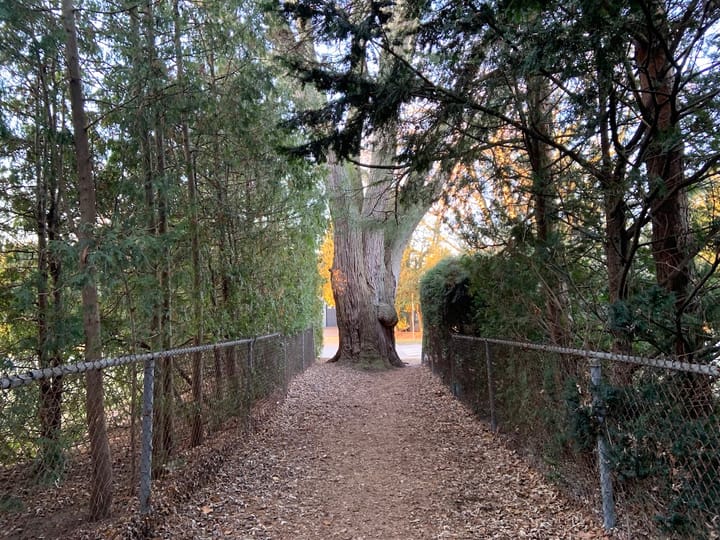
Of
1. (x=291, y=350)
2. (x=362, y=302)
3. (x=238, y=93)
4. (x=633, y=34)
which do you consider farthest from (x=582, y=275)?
(x=362, y=302)

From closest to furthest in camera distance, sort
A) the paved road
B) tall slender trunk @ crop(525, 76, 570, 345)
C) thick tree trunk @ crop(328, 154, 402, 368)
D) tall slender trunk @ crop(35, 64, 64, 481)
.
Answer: tall slender trunk @ crop(35, 64, 64, 481)
tall slender trunk @ crop(525, 76, 570, 345)
thick tree trunk @ crop(328, 154, 402, 368)
the paved road

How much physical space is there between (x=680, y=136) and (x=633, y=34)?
720 millimetres

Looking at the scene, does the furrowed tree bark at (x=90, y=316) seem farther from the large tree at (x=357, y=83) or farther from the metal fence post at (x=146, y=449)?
the large tree at (x=357, y=83)

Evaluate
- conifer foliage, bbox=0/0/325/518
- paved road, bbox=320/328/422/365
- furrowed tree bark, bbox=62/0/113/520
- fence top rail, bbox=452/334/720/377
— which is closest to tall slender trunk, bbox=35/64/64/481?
conifer foliage, bbox=0/0/325/518

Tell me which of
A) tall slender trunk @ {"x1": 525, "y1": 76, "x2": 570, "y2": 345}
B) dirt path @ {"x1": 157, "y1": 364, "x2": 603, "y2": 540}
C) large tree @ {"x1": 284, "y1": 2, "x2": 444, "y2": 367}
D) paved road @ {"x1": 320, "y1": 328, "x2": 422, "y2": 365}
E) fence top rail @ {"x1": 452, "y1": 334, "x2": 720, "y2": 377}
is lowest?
paved road @ {"x1": 320, "y1": 328, "x2": 422, "y2": 365}

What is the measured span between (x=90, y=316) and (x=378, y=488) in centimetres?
285

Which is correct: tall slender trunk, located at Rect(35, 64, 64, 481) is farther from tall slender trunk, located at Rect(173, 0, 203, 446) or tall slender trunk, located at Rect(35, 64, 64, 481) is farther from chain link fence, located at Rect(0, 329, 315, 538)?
tall slender trunk, located at Rect(173, 0, 203, 446)

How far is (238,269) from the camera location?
18.4ft

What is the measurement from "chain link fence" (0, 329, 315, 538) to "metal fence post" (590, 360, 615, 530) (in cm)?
300

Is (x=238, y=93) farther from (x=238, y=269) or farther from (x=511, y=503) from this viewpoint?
(x=511, y=503)

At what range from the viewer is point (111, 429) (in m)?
3.54

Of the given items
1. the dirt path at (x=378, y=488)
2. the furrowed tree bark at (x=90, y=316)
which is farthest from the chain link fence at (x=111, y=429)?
the dirt path at (x=378, y=488)

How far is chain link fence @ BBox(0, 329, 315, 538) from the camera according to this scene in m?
2.71

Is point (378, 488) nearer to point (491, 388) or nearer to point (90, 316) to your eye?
point (491, 388)
